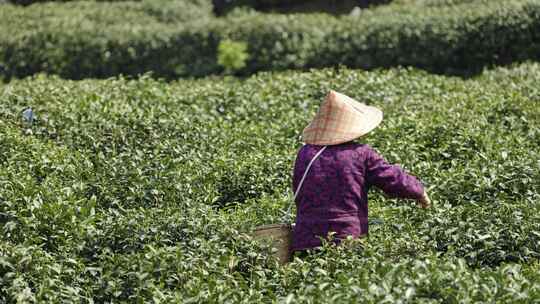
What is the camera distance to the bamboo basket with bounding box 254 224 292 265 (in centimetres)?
643

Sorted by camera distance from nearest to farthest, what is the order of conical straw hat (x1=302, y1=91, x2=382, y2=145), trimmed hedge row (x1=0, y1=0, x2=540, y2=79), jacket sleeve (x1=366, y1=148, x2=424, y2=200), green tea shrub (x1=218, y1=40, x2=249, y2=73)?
jacket sleeve (x1=366, y1=148, x2=424, y2=200), conical straw hat (x1=302, y1=91, x2=382, y2=145), trimmed hedge row (x1=0, y1=0, x2=540, y2=79), green tea shrub (x1=218, y1=40, x2=249, y2=73)

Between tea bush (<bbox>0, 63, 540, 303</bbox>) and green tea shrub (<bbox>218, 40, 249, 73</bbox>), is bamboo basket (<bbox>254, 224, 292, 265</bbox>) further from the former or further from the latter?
green tea shrub (<bbox>218, 40, 249, 73</bbox>)

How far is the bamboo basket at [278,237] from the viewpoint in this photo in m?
6.43

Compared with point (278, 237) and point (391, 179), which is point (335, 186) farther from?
point (278, 237)

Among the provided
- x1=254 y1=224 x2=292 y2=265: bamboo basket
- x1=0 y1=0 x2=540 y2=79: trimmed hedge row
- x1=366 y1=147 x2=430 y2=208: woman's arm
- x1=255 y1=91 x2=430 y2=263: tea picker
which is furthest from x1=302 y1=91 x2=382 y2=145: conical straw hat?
x1=0 y1=0 x2=540 y2=79: trimmed hedge row

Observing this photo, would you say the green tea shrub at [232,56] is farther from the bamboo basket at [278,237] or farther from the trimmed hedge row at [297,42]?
the bamboo basket at [278,237]

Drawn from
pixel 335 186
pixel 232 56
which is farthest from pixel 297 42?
pixel 335 186

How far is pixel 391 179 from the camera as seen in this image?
20.9ft

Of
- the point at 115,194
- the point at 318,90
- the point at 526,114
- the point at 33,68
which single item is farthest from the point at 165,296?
the point at 33,68

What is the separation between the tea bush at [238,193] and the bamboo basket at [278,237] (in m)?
0.07

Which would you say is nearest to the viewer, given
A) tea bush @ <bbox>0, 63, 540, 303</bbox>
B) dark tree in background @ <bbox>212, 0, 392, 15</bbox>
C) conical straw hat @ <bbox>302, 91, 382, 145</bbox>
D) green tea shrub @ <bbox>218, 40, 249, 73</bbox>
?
tea bush @ <bbox>0, 63, 540, 303</bbox>

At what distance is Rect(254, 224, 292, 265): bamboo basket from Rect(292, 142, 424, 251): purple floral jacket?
6 cm

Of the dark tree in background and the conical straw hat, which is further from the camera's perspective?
the dark tree in background

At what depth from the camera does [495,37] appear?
1485 cm
